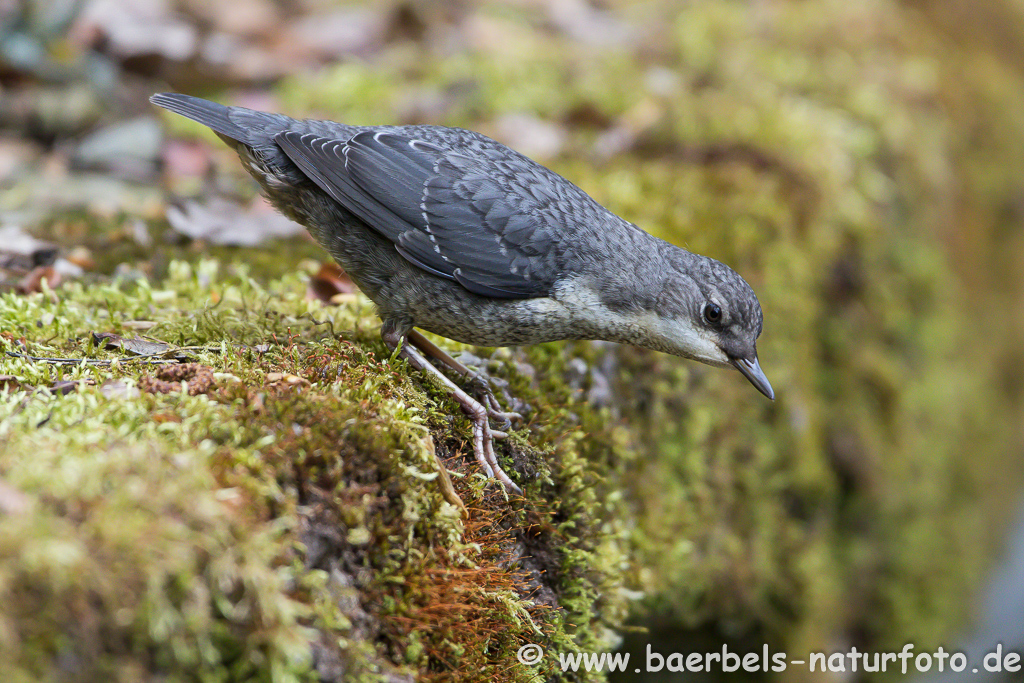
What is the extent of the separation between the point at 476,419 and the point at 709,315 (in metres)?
1.08

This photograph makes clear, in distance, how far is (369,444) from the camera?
8.01ft

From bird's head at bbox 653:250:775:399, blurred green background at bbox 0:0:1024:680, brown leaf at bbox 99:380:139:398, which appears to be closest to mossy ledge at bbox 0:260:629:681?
brown leaf at bbox 99:380:139:398

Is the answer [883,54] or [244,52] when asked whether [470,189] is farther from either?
[883,54]

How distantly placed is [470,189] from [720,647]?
318cm

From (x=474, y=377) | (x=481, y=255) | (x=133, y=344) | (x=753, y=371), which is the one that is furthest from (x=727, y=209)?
(x=133, y=344)

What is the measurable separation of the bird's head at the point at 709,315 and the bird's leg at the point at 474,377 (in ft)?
2.46

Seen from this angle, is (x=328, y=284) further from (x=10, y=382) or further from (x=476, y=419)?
(x=10, y=382)

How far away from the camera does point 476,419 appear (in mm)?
3082

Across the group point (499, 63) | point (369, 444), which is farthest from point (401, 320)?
point (499, 63)

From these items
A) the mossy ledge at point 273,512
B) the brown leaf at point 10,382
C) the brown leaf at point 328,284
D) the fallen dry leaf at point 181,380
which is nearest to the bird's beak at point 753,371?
the mossy ledge at point 273,512

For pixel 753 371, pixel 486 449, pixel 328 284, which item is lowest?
pixel 328 284

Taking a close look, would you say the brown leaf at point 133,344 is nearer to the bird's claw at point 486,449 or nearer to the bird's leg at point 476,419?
the bird's leg at point 476,419

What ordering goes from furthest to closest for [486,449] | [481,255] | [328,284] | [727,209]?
[727,209]
[328,284]
[481,255]
[486,449]

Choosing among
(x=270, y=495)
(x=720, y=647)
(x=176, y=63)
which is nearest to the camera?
(x=270, y=495)
